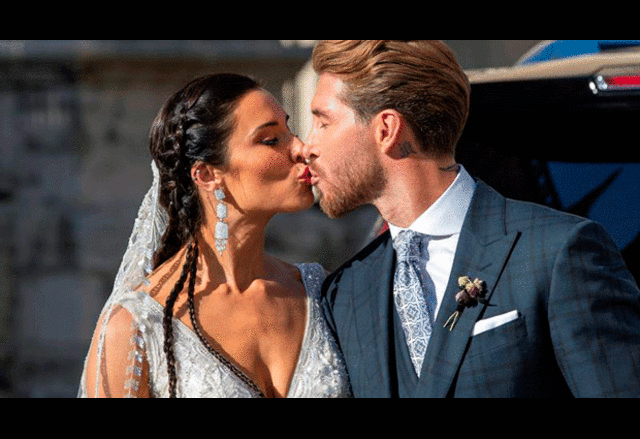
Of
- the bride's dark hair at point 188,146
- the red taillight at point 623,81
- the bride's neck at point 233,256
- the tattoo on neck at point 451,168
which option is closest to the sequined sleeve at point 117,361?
the bride's dark hair at point 188,146

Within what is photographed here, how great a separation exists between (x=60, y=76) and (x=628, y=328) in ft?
21.7

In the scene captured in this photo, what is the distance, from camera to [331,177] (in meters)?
3.38

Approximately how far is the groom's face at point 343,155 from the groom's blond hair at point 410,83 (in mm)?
39

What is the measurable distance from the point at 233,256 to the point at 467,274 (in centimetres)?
86

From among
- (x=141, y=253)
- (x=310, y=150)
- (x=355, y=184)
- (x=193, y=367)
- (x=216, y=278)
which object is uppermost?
(x=310, y=150)

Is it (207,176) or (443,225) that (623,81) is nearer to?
(443,225)

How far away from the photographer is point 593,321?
2.94 m

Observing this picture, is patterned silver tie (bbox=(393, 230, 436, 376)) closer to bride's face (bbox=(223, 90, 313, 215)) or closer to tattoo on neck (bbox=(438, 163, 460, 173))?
tattoo on neck (bbox=(438, 163, 460, 173))

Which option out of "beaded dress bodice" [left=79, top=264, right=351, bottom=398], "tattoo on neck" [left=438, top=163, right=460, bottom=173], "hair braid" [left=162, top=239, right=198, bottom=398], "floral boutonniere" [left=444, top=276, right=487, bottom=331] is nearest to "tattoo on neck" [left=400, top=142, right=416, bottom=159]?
"tattoo on neck" [left=438, top=163, right=460, bottom=173]

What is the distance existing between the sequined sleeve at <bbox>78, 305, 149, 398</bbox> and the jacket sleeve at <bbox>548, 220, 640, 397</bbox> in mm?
1276

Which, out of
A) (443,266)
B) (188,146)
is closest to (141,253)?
(188,146)

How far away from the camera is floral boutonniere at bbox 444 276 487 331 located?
122 inches
